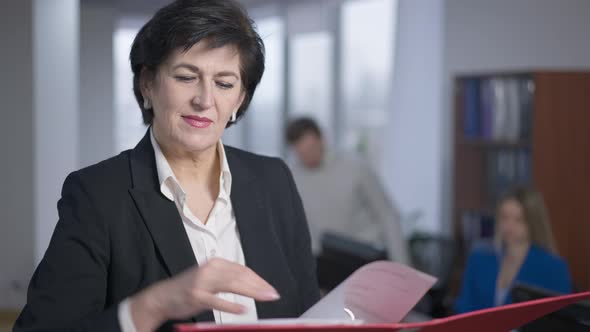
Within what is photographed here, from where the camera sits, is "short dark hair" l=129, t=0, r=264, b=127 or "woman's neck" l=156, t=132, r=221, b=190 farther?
"woman's neck" l=156, t=132, r=221, b=190

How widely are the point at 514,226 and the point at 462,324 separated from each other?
290cm

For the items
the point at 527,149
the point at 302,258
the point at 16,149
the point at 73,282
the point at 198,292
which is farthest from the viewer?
the point at 527,149

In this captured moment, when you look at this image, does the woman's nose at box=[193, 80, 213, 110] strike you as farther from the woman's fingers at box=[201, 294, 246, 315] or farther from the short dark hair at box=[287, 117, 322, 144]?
the short dark hair at box=[287, 117, 322, 144]

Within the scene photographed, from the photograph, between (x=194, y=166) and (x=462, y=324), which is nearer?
(x=462, y=324)

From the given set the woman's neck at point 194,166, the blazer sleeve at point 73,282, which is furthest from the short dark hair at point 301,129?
the blazer sleeve at point 73,282

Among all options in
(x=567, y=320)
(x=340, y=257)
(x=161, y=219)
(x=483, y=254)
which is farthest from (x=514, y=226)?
(x=161, y=219)

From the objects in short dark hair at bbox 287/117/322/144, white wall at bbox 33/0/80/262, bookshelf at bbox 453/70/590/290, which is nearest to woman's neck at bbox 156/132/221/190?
white wall at bbox 33/0/80/262

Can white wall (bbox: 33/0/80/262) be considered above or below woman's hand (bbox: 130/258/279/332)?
above

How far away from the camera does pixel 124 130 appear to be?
27.7 feet

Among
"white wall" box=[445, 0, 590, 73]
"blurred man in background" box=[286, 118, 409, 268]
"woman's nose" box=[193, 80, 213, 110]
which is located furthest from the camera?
"white wall" box=[445, 0, 590, 73]

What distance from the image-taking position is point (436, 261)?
5.68m

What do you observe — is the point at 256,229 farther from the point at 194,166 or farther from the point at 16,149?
the point at 16,149

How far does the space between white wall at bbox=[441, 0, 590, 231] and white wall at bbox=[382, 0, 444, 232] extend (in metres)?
0.16

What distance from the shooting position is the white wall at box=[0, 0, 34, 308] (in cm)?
200
